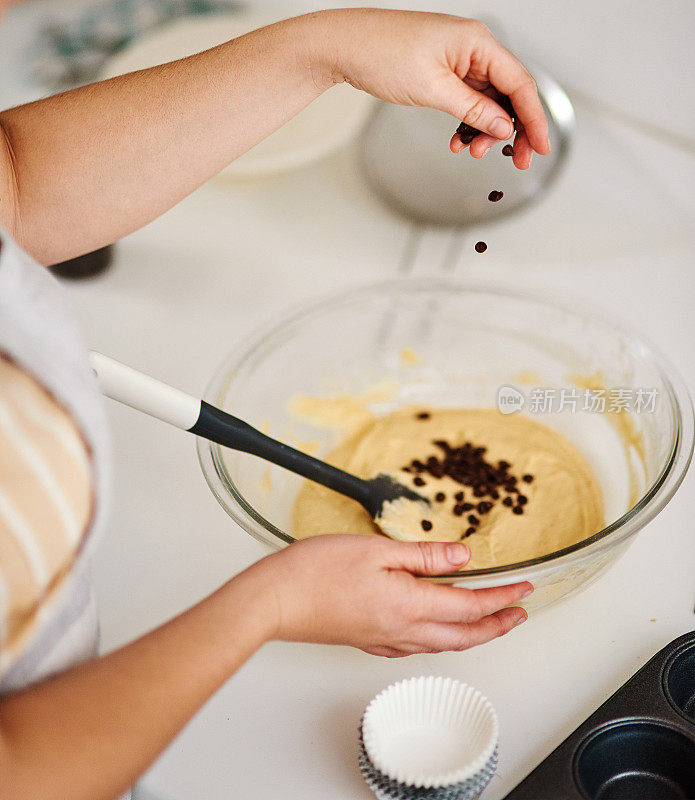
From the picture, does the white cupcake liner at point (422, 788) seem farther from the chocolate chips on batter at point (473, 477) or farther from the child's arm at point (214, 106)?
the child's arm at point (214, 106)

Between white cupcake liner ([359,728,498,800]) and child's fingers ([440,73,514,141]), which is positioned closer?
white cupcake liner ([359,728,498,800])

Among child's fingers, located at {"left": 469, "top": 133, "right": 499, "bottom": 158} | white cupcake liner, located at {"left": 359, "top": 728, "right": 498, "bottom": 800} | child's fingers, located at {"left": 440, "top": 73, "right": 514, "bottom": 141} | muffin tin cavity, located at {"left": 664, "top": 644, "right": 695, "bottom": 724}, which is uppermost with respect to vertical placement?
child's fingers, located at {"left": 440, "top": 73, "right": 514, "bottom": 141}

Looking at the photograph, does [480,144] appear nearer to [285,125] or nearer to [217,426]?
[217,426]

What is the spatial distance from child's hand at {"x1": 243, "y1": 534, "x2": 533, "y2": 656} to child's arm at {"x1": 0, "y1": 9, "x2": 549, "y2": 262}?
451 millimetres

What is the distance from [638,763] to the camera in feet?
2.60

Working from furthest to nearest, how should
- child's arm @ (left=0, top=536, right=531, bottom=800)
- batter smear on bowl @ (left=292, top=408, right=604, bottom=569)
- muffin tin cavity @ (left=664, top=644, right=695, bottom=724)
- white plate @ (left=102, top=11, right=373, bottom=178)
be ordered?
white plate @ (left=102, top=11, right=373, bottom=178) → batter smear on bowl @ (left=292, top=408, right=604, bottom=569) → muffin tin cavity @ (left=664, top=644, right=695, bottom=724) → child's arm @ (left=0, top=536, right=531, bottom=800)

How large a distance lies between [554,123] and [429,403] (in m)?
0.60

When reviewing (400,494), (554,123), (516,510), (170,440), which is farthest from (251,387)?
(554,123)

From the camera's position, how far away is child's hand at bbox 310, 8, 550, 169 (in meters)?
0.90

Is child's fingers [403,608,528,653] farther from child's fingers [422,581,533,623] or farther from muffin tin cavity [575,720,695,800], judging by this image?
muffin tin cavity [575,720,695,800]

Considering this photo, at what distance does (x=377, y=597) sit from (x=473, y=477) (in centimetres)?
42

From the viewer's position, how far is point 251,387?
45.1 inches

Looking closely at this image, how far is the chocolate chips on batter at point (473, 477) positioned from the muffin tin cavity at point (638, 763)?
0.30 meters

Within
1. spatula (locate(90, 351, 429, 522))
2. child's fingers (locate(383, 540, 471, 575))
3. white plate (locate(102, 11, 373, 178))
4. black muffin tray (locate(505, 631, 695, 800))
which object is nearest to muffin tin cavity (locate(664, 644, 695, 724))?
black muffin tray (locate(505, 631, 695, 800))
